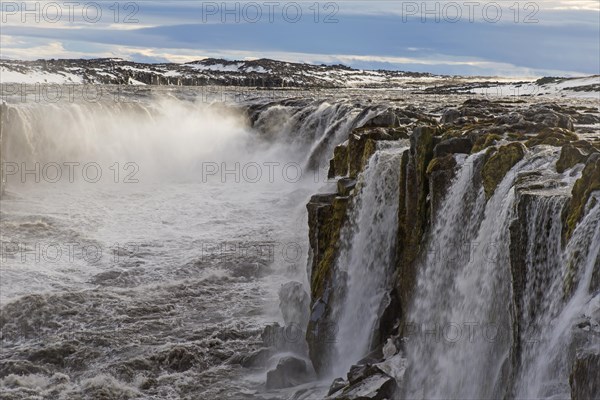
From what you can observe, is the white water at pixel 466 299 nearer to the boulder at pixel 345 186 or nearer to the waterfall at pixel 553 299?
the waterfall at pixel 553 299

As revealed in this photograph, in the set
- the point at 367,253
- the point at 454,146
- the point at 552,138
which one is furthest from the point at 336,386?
the point at 552,138

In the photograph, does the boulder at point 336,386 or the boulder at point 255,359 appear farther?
the boulder at point 255,359

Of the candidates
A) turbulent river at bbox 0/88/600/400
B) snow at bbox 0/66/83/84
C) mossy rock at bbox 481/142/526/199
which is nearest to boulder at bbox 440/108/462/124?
turbulent river at bbox 0/88/600/400

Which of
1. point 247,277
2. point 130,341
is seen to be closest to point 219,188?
point 247,277

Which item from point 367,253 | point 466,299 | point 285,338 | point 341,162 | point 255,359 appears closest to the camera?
point 466,299

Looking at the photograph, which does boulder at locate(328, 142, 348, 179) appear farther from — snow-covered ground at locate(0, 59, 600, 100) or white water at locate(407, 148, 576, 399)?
snow-covered ground at locate(0, 59, 600, 100)

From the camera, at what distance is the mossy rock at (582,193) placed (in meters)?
10.2

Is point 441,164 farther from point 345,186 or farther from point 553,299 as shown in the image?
point 553,299

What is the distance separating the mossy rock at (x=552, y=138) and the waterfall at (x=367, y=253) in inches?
125

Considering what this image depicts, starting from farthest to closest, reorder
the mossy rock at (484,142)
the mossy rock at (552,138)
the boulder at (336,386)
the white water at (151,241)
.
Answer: the white water at (151,241) < the mossy rock at (552,138) < the mossy rock at (484,142) < the boulder at (336,386)

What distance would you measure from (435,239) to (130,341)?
8376 millimetres

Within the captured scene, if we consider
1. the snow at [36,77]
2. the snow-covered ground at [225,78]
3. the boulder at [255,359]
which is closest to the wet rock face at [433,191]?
the boulder at [255,359]

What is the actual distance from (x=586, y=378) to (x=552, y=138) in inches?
333

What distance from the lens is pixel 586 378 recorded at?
26.9ft
